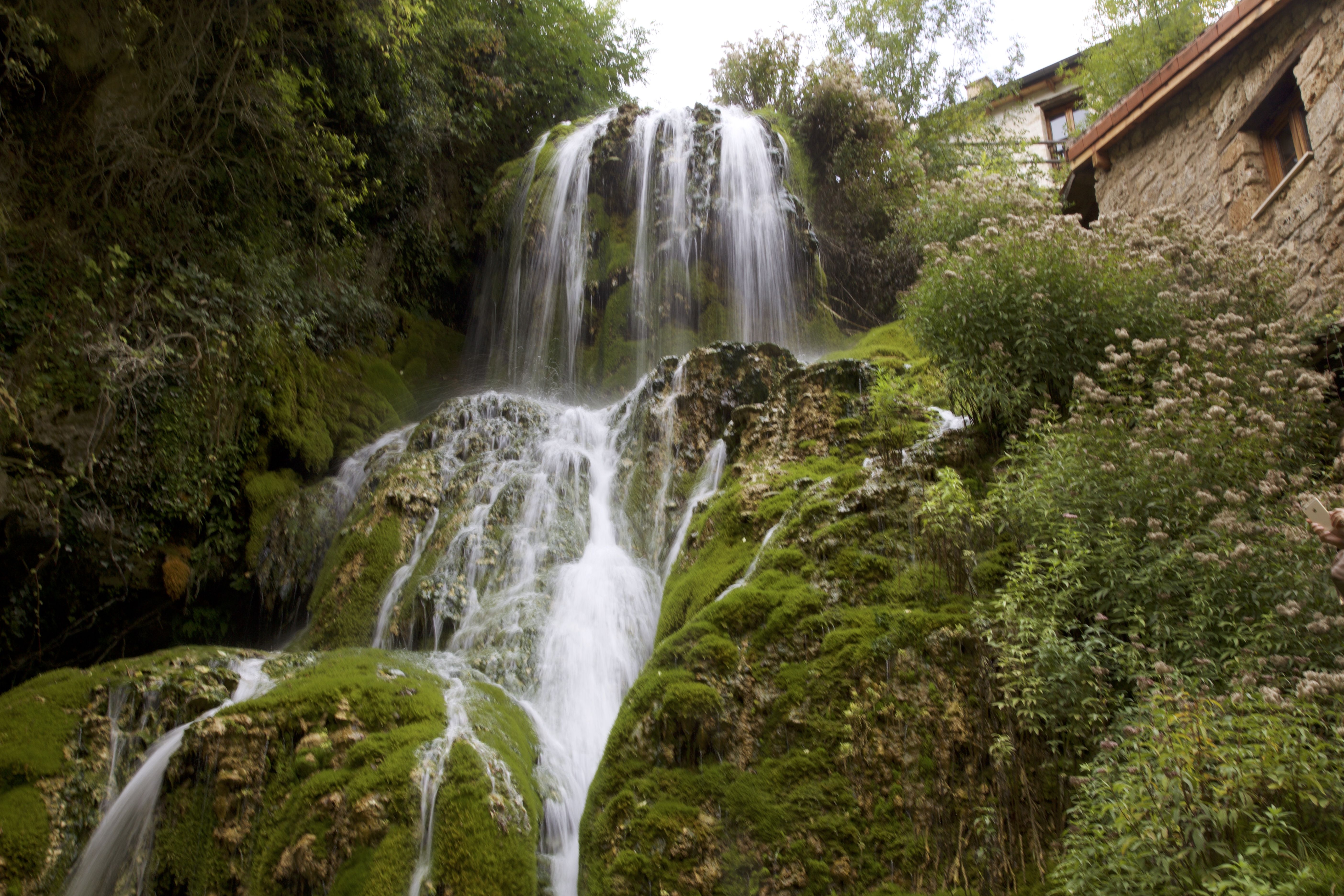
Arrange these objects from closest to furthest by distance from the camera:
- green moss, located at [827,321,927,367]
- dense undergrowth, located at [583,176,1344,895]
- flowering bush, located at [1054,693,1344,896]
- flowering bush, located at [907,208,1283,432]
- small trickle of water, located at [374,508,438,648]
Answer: flowering bush, located at [1054,693,1344,896], dense undergrowth, located at [583,176,1344,895], flowering bush, located at [907,208,1283,432], small trickle of water, located at [374,508,438,648], green moss, located at [827,321,927,367]

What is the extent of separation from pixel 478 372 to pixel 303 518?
5.39m

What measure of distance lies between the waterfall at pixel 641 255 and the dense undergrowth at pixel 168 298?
3279mm

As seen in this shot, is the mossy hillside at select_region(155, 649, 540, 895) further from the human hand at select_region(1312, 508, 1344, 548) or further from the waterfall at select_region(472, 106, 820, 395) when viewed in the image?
the waterfall at select_region(472, 106, 820, 395)

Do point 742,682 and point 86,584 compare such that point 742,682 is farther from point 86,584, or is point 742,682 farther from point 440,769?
point 86,584

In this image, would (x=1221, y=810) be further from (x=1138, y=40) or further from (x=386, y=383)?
(x=1138, y=40)

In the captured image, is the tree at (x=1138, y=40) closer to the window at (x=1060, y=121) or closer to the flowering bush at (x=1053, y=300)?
the window at (x=1060, y=121)

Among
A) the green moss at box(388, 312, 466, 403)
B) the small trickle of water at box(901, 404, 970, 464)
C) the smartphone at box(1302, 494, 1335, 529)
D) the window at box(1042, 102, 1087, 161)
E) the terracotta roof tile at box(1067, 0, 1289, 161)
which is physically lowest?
the smartphone at box(1302, 494, 1335, 529)

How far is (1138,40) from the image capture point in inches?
588

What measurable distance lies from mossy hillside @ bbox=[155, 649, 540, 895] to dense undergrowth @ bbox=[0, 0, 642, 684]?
3.24 metres

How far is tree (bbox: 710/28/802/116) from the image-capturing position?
17984mm

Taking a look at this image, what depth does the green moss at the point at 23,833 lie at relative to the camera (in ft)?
15.6

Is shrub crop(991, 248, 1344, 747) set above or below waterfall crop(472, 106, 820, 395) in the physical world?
below

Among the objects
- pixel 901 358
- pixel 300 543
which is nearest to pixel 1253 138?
pixel 901 358

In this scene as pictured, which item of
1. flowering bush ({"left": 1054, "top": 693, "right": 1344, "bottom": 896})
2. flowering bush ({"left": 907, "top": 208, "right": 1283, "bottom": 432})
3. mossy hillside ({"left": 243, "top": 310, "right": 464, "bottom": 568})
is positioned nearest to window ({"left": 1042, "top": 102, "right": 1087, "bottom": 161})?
flowering bush ({"left": 907, "top": 208, "right": 1283, "bottom": 432})
